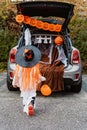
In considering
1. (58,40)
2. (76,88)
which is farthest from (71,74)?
(58,40)

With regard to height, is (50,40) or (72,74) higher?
(50,40)

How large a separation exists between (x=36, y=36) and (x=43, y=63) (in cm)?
65

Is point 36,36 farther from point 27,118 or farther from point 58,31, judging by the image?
point 27,118

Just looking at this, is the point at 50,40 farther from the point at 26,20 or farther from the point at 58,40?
the point at 26,20

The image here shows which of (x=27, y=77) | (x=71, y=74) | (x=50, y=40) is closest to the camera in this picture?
(x=27, y=77)

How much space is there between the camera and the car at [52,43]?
7.63 metres

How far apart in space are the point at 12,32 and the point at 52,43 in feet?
13.2

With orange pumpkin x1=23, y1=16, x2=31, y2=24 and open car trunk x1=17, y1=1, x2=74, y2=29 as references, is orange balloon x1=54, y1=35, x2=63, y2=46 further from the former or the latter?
orange pumpkin x1=23, y1=16, x2=31, y2=24

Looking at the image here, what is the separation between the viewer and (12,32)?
12180 millimetres

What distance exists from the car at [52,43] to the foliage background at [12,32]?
3.21m

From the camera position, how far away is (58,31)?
8086 mm

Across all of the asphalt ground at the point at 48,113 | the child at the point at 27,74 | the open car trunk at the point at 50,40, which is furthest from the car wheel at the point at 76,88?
the child at the point at 27,74

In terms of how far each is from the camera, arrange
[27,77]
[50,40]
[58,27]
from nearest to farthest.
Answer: [27,77], [58,27], [50,40]

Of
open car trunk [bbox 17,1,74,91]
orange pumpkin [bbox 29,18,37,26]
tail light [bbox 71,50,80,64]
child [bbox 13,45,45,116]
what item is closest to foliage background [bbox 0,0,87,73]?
open car trunk [bbox 17,1,74,91]
